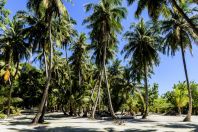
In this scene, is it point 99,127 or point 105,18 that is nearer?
point 99,127

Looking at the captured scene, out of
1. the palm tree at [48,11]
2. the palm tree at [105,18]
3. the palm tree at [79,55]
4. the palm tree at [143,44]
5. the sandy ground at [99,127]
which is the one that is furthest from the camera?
the palm tree at [79,55]

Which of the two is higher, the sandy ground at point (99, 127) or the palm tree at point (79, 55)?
the palm tree at point (79, 55)

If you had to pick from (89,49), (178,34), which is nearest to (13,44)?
(89,49)

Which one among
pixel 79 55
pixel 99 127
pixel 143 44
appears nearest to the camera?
pixel 99 127

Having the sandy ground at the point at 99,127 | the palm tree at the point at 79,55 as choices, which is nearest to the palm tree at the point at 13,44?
Answer: the palm tree at the point at 79,55

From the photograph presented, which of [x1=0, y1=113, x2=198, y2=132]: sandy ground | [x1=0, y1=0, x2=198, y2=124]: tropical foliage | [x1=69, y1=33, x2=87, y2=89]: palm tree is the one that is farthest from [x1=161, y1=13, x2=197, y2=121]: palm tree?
[x1=69, y1=33, x2=87, y2=89]: palm tree

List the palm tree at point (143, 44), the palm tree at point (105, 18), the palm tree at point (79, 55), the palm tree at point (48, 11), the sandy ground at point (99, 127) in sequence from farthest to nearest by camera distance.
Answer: the palm tree at point (79, 55)
the palm tree at point (143, 44)
the palm tree at point (105, 18)
the palm tree at point (48, 11)
the sandy ground at point (99, 127)

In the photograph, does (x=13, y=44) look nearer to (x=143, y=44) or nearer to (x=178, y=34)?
(x=143, y=44)

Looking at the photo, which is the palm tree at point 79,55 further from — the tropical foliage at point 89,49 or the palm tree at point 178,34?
the palm tree at point 178,34

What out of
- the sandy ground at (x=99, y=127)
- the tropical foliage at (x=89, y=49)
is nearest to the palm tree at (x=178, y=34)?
the tropical foliage at (x=89, y=49)

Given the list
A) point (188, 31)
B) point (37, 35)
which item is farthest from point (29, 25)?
point (188, 31)

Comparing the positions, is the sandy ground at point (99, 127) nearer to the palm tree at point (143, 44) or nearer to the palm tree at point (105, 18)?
the palm tree at point (105, 18)

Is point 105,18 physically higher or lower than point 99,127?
higher

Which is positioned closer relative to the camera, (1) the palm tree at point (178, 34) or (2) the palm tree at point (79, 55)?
(1) the palm tree at point (178, 34)
